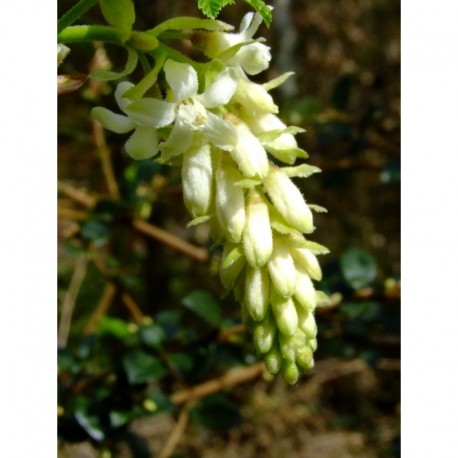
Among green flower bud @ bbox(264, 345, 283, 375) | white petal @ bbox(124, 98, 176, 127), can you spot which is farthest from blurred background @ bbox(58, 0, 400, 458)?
white petal @ bbox(124, 98, 176, 127)

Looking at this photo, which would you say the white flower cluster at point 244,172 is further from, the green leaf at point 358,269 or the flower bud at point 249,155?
the green leaf at point 358,269

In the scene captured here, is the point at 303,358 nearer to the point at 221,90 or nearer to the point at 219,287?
the point at 221,90

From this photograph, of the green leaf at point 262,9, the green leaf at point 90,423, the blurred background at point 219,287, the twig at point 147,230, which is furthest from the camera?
the twig at point 147,230

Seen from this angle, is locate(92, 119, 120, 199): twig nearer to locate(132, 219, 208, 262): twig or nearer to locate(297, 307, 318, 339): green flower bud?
locate(132, 219, 208, 262): twig

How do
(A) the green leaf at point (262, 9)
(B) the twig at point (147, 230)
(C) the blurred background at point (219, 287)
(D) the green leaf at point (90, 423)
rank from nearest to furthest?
1. (A) the green leaf at point (262, 9)
2. (D) the green leaf at point (90, 423)
3. (C) the blurred background at point (219, 287)
4. (B) the twig at point (147, 230)

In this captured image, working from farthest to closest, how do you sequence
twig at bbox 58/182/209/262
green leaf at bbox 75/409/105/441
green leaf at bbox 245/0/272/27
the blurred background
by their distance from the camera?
twig at bbox 58/182/209/262
the blurred background
green leaf at bbox 75/409/105/441
green leaf at bbox 245/0/272/27

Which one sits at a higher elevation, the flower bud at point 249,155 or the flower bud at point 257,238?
the flower bud at point 249,155

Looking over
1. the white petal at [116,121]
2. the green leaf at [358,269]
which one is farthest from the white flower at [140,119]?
the green leaf at [358,269]
